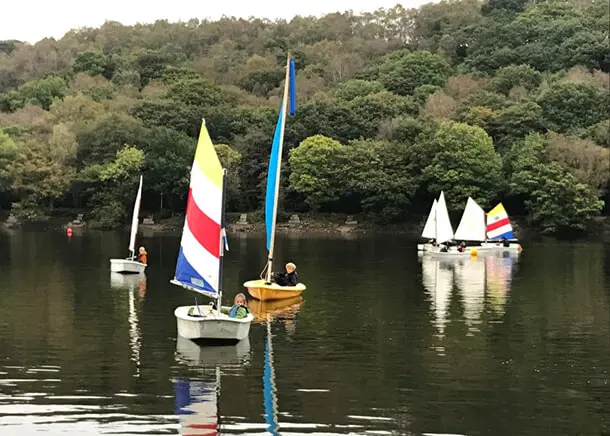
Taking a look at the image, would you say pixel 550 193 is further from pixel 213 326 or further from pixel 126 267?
pixel 213 326

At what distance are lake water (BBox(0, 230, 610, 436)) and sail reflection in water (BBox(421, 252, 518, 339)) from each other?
11 centimetres

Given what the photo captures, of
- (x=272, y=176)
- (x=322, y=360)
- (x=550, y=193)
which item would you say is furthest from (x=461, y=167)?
(x=322, y=360)

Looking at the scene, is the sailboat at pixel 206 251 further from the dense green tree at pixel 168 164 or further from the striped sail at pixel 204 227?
the dense green tree at pixel 168 164

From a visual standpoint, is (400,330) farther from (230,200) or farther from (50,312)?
(230,200)

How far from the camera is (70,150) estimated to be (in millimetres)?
87188

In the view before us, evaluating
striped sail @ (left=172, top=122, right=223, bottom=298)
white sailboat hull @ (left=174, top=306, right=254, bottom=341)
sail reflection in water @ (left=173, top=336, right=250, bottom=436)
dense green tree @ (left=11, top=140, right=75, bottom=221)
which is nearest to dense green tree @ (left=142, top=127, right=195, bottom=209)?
dense green tree @ (left=11, top=140, right=75, bottom=221)

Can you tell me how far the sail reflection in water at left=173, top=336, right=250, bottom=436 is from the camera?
14930 mm

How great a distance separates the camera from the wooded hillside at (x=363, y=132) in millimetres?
79625

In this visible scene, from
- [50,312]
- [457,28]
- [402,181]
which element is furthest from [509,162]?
[457,28]

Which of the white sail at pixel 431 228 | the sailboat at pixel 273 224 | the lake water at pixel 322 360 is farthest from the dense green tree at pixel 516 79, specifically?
the sailboat at pixel 273 224

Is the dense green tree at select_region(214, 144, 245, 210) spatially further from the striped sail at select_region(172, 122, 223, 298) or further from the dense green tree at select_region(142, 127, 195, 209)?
the striped sail at select_region(172, 122, 223, 298)

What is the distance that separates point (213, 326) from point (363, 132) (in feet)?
235

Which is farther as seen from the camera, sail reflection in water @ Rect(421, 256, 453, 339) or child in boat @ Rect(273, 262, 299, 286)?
child in boat @ Rect(273, 262, 299, 286)

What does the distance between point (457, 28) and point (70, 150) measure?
8075cm
